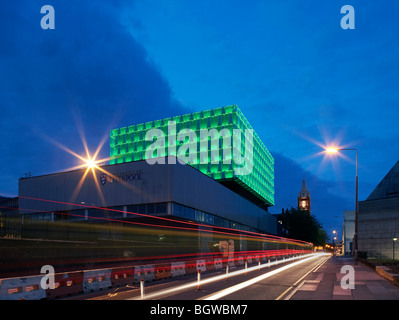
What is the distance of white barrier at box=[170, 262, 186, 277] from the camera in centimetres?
2219

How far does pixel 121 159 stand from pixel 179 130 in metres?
16.4

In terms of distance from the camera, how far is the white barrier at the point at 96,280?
14.9 metres

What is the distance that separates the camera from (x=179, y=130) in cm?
8444

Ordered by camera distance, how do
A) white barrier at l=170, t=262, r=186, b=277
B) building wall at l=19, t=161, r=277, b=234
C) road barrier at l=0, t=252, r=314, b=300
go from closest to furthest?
1. road barrier at l=0, t=252, r=314, b=300
2. white barrier at l=170, t=262, r=186, b=277
3. building wall at l=19, t=161, r=277, b=234

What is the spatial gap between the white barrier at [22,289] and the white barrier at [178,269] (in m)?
10.3

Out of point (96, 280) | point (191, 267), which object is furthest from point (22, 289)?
point (191, 267)

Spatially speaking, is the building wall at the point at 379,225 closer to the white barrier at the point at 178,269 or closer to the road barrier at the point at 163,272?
the white barrier at the point at 178,269

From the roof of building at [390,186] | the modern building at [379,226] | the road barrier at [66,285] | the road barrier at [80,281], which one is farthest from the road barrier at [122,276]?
the roof of building at [390,186]

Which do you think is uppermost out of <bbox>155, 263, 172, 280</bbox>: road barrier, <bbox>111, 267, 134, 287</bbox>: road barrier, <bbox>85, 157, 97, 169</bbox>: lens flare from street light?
<bbox>85, 157, 97, 169</bbox>: lens flare from street light

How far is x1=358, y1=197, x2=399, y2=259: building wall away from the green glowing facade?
24.4 m

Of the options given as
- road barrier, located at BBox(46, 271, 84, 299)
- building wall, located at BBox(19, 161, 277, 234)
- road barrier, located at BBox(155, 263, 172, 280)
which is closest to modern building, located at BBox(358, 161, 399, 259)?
building wall, located at BBox(19, 161, 277, 234)

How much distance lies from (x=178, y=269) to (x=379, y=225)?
170 ft

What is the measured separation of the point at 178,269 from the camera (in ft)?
74.8

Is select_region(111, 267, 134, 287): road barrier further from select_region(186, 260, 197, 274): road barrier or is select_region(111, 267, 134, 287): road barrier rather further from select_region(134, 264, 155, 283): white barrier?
select_region(186, 260, 197, 274): road barrier
